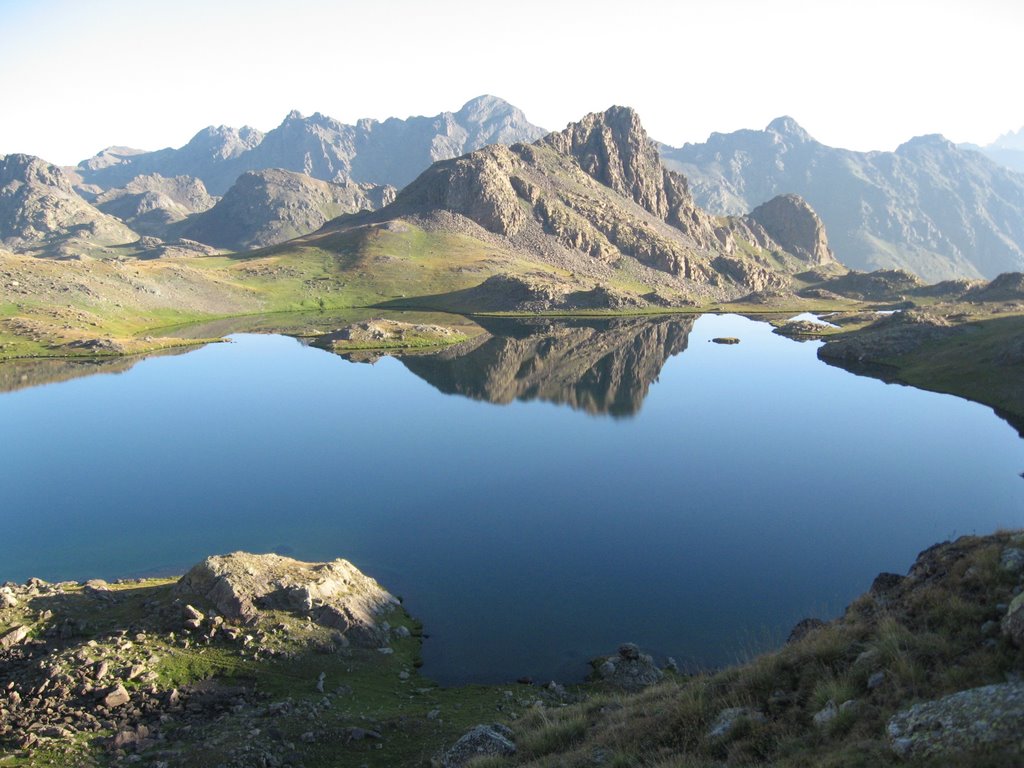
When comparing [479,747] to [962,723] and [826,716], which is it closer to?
[826,716]

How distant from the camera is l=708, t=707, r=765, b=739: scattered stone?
15766 mm

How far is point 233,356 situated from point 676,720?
127 meters

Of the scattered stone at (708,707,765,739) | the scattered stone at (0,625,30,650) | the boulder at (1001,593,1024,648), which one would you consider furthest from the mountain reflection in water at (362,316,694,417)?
the boulder at (1001,593,1024,648)

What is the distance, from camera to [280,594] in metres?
34.0

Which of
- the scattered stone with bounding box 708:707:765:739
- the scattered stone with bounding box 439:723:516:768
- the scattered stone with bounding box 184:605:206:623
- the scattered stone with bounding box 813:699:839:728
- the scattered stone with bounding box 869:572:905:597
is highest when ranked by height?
the scattered stone with bounding box 813:699:839:728

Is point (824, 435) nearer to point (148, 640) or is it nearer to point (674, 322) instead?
point (148, 640)

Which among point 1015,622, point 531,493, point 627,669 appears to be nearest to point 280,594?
point 627,669

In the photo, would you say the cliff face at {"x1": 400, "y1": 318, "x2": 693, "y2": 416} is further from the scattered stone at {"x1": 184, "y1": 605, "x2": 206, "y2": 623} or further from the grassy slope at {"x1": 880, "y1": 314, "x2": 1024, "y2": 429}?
the scattered stone at {"x1": 184, "y1": 605, "x2": 206, "y2": 623}

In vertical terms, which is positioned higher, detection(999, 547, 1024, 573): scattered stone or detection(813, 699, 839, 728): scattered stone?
detection(999, 547, 1024, 573): scattered stone

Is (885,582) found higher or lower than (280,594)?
higher

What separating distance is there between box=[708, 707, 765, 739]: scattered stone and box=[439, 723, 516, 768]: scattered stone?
22.3 feet

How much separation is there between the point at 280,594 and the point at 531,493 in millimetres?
26502

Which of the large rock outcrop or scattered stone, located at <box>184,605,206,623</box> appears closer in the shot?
scattered stone, located at <box>184,605,206,623</box>

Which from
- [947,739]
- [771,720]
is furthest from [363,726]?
[947,739]
